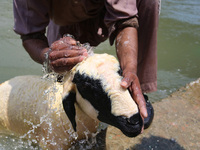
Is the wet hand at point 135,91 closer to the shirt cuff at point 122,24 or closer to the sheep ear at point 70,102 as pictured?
the sheep ear at point 70,102

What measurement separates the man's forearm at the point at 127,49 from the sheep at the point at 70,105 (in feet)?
0.50

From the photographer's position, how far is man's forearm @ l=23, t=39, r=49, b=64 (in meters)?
1.90

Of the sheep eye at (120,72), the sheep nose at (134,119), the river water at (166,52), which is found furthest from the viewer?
the river water at (166,52)

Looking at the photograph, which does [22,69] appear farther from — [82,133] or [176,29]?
[176,29]

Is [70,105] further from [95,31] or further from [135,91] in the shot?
[95,31]

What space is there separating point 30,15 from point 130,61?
1.05 m

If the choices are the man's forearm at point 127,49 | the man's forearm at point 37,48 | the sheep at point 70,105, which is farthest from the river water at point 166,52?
the man's forearm at point 127,49

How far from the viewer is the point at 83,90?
1.66 m

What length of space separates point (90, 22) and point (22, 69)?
2229 millimetres

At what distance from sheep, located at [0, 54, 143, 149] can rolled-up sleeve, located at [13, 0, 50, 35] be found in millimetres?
572

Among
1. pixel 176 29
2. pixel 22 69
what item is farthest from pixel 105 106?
pixel 176 29

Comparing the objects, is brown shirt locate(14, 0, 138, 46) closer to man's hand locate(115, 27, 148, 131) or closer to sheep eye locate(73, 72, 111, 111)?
man's hand locate(115, 27, 148, 131)

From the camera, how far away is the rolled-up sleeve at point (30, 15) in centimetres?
207

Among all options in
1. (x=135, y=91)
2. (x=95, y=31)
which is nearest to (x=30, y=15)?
(x=95, y=31)
